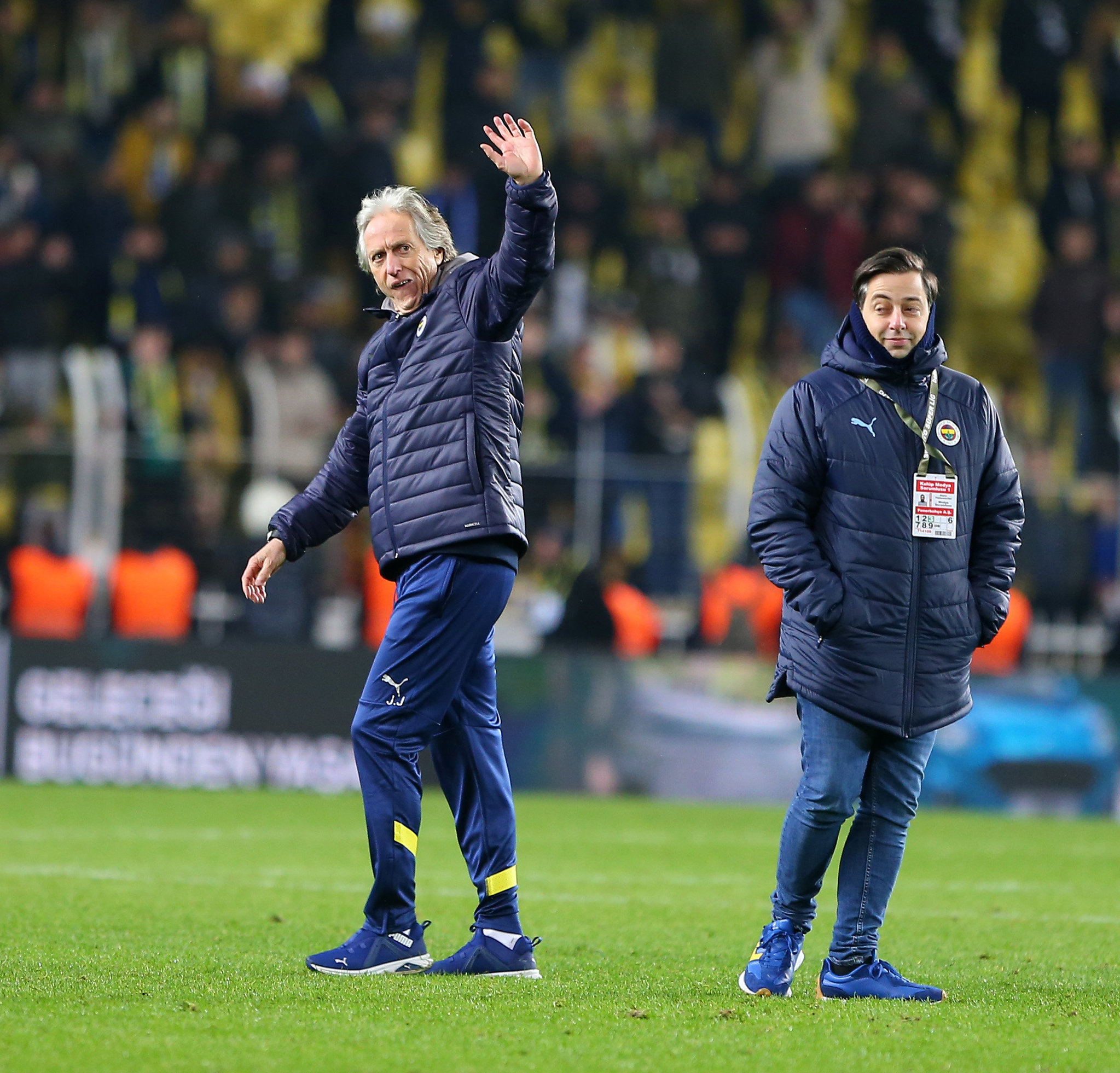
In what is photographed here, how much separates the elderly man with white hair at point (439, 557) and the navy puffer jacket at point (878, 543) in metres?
0.77

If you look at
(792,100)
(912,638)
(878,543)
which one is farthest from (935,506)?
(792,100)

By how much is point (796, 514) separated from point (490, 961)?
1544 mm

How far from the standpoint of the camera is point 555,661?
12.6m

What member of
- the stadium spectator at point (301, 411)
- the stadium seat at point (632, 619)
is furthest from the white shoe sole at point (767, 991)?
the stadium spectator at point (301, 411)

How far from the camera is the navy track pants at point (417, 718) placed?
5.35 metres

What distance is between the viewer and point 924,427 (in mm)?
5145

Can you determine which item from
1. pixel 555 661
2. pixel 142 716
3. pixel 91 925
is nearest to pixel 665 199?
pixel 555 661

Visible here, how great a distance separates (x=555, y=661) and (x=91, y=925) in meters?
6.55

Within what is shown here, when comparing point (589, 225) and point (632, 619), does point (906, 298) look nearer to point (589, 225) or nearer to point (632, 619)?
point (632, 619)

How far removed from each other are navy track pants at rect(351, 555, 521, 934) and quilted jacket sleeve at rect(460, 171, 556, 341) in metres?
0.67

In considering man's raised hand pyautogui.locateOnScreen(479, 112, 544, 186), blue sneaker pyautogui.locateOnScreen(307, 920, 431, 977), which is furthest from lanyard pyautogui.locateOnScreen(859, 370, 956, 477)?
blue sneaker pyautogui.locateOnScreen(307, 920, 431, 977)

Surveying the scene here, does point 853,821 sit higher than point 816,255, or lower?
lower

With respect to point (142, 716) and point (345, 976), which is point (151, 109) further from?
point (345, 976)

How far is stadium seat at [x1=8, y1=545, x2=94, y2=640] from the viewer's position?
12430 millimetres
